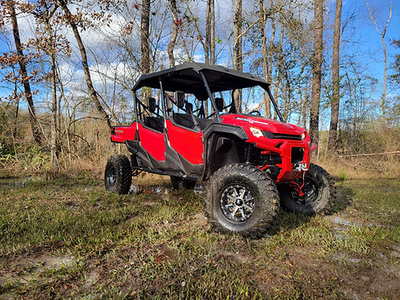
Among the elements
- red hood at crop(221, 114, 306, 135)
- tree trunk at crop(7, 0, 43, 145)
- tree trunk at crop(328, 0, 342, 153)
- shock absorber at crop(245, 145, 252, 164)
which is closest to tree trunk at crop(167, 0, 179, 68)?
tree trunk at crop(7, 0, 43, 145)

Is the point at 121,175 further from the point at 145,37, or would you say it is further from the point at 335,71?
the point at 335,71

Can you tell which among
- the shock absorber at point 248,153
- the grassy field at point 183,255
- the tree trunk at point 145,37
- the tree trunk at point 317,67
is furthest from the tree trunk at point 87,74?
the tree trunk at point 317,67

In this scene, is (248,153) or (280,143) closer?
(280,143)

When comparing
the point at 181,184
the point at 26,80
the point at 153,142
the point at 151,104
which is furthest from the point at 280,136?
the point at 26,80

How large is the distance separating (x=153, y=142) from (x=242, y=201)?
2155 millimetres

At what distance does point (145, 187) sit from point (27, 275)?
A: 4.43 m

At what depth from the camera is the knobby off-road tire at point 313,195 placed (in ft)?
13.3

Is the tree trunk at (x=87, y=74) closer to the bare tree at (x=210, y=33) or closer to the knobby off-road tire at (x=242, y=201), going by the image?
the bare tree at (x=210, y=33)

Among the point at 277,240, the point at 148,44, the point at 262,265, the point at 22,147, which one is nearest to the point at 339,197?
the point at 277,240

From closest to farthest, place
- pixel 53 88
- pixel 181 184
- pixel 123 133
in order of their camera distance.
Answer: pixel 123 133 < pixel 181 184 < pixel 53 88

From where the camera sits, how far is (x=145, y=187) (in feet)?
22.1

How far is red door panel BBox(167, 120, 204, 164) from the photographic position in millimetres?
3912

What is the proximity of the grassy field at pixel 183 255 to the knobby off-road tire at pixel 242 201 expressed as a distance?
0.16 meters

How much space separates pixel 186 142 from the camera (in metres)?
4.08
